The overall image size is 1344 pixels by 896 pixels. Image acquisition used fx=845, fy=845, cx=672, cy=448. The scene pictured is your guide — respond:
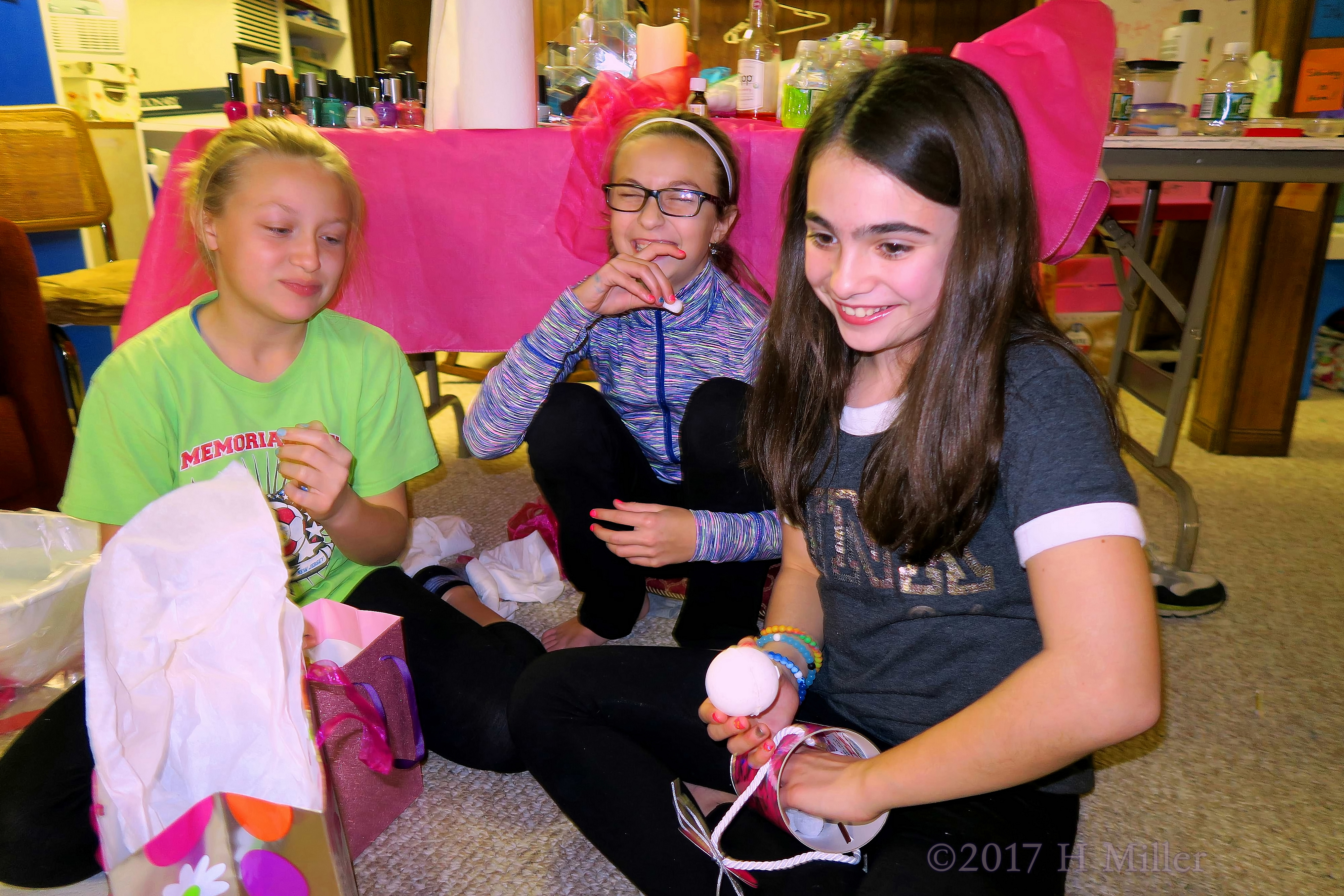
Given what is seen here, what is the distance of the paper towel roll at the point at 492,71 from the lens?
4.65 feet

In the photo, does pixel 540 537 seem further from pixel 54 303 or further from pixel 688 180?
pixel 54 303

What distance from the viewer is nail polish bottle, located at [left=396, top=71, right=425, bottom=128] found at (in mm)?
1631

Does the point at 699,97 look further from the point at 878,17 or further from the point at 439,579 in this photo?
the point at 878,17

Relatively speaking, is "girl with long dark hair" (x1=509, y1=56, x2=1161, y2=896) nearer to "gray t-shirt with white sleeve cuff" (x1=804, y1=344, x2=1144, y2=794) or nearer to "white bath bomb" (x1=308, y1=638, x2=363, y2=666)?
"gray t-shirt with white sleeve cuff" (x1=804, y1=344, x2=1144, y2=794)

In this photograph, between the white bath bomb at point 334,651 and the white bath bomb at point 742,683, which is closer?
the white bath bomb at point 742,683

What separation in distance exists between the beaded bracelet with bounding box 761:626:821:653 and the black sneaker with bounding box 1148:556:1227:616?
0.88 meters

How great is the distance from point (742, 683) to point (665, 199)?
2.33 feet

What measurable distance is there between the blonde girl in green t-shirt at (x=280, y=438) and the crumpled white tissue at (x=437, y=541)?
42cm

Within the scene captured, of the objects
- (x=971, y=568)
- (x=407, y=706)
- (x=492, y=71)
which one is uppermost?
(x=492, y=71)

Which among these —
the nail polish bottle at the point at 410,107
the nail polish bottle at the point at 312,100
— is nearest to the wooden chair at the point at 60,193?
the nail polish bottle at the point at 312,100

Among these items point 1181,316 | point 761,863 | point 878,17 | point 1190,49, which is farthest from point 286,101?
point 878,17

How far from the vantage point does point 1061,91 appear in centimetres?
117

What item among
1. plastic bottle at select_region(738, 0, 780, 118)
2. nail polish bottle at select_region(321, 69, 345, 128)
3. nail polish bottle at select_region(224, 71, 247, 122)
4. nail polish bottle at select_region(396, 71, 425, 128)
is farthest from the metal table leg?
nail polish bottle at select_region(224, 71, 247, 122)

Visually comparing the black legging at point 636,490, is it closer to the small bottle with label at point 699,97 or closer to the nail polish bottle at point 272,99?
the small bottle with label at point 699,97
